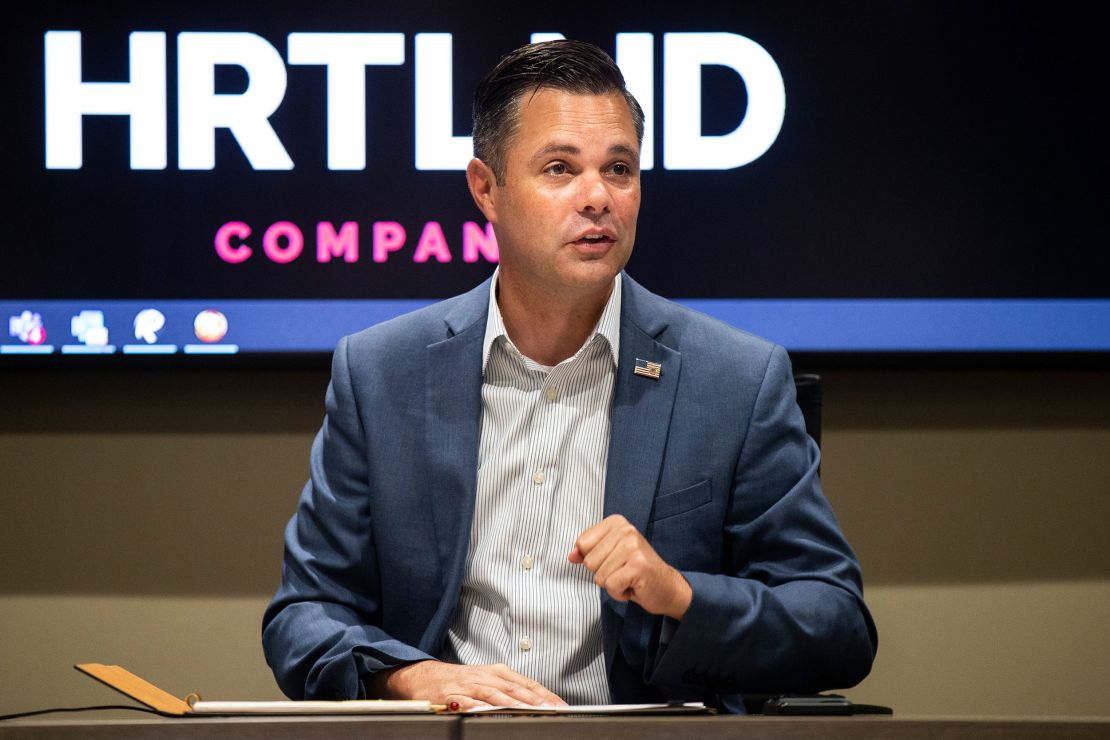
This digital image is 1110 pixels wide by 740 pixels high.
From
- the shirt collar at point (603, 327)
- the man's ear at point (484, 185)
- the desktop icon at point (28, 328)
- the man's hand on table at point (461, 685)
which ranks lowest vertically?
the man's hand on table at point (461, 685)

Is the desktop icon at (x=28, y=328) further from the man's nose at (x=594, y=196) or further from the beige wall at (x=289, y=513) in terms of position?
the man's nose at (x=594, y=196)

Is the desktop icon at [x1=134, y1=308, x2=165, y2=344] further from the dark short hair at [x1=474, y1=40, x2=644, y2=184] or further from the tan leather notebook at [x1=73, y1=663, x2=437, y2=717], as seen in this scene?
the tan leather notebook at [x1=73, y1=663, x2=437, y2=717]

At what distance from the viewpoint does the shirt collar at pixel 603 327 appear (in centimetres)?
195

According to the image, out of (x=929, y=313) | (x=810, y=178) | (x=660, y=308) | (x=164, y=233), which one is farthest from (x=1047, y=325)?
(x=164, y=233)

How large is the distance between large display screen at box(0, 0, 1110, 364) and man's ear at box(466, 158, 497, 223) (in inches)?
40.1

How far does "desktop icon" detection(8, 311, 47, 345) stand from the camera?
304cm

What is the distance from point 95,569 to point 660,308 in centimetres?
194

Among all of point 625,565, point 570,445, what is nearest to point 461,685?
point 625,565

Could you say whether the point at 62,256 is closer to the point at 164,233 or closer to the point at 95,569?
the point at 164,233

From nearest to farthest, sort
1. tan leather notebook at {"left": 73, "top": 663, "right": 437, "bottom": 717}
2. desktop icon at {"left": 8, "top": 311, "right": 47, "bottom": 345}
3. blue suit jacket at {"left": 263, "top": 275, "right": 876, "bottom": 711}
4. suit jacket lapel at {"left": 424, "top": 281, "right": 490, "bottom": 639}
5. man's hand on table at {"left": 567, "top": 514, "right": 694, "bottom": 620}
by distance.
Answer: tan leather notebook at {"left": 73, "top": 663, "right": 437, "bottom": 717}, man's hand on table at {"left": 567, "top": 514, "right": 694, "bottom": 620}, blue suit jacket at {"left": 263, "top": 275, "right": 876, "bottom": 711}, suit jacket lapel at {"left": 424, "top": 281, "right": 490, "bottom": 639}, desktop icon at {"left": 8, "top": 311, "right": 47, "bottom": 345}

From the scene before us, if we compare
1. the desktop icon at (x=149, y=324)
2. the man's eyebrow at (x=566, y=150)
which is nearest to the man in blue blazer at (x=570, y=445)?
the man's eyebrow at (x=566, y=150)

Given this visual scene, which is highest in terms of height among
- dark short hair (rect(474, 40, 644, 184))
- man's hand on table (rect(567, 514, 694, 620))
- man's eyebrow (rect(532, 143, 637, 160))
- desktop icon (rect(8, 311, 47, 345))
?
dark short hair (rect(474, 40, 644, 184))

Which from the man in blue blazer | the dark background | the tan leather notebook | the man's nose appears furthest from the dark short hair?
the dark background

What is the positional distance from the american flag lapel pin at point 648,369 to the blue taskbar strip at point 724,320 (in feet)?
3.86
